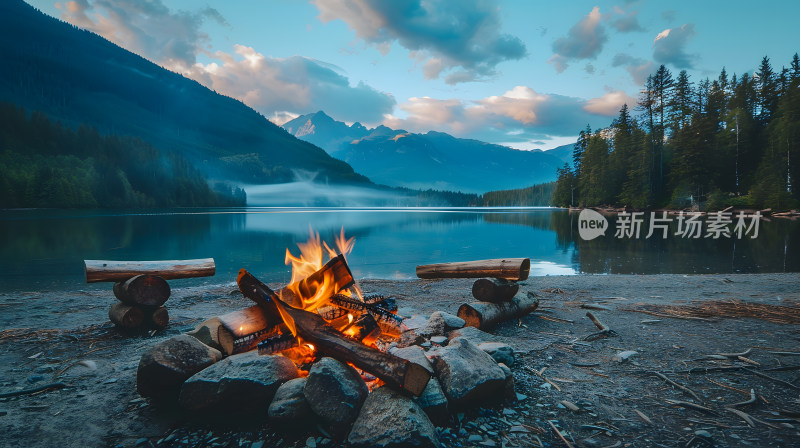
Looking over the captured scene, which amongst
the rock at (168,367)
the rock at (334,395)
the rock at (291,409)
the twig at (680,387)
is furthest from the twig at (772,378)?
the rock at (168,367)

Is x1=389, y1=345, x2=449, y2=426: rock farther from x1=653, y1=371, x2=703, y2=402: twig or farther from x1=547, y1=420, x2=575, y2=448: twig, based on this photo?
x1=653, y1=371, x2=703, y2=402: twig

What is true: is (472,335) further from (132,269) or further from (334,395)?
(132,269)

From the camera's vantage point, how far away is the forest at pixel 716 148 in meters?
43.2

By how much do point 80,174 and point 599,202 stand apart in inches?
5099

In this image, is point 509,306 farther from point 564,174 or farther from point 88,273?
point 564,174

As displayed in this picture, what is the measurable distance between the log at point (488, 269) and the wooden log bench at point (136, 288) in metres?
5.27

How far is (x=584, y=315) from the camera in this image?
25.8ft

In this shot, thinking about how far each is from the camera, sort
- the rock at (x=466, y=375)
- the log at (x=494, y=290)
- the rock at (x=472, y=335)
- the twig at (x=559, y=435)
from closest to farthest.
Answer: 1. the twig at (x=559, y=435)
2. the rock at (x=466, y=375)
3. the rock at (x=472, y=335)
4. the log at (x=494, y=290)

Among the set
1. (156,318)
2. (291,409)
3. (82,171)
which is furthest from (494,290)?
(82,171)

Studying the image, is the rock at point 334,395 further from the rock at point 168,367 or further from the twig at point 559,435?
the twig at point 559,435

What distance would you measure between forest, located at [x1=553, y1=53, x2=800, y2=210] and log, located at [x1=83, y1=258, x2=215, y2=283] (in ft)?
202

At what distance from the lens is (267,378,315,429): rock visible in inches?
133

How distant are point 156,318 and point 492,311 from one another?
21.8 feet

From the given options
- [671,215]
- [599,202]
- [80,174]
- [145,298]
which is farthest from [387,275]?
[80,174]
